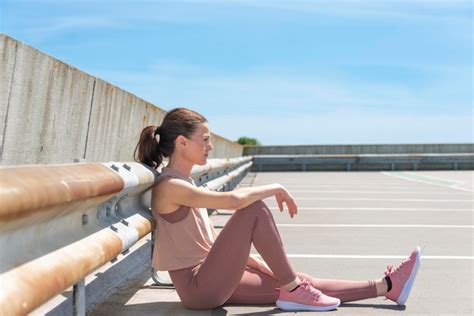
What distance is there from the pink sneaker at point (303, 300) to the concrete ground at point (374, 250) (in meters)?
0.06

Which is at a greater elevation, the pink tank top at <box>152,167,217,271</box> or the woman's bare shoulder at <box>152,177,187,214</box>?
the woman's bare shoulder at <box>152,177,187,214</box>

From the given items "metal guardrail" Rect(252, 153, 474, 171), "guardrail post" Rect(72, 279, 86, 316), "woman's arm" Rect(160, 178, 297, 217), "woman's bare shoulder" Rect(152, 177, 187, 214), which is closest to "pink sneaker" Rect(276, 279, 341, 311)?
"woman's arm" Rect(160, 178, 297, 217)

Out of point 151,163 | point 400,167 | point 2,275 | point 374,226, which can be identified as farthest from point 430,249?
point 400,167

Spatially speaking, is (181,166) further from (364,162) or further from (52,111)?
(364,162)

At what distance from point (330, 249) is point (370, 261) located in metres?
0.69

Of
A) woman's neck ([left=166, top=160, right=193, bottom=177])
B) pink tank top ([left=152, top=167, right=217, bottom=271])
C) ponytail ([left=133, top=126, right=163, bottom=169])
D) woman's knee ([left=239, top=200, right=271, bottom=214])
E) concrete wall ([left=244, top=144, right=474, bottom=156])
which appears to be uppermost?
concrete wall ([left=244, top=144, right=474, bottom=156])

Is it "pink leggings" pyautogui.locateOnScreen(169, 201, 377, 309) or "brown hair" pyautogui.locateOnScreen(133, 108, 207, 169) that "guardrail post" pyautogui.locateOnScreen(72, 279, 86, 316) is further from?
"brown hair" pyautogui.locateOnScreen(133, 108, 207, 169)

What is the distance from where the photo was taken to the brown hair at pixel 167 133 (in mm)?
3889

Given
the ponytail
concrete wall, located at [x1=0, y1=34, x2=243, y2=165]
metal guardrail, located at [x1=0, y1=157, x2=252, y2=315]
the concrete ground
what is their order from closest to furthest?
metal guardrail, located at [x1=0, y1=157, x2=252, y2=315], concrete wall, located at [x1=0, y1=34, x2=243, y2=165], the concrete ground, the ponytail

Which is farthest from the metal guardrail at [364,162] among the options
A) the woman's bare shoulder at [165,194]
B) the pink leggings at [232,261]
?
the pink leggings at [232,261]

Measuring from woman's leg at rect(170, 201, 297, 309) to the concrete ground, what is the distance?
0.14 metres

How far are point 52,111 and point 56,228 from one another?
157 centimetres

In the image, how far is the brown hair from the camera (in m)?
3.89

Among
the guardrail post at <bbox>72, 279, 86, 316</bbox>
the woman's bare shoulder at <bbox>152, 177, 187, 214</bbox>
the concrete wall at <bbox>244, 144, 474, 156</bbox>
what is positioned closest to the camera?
the guardrail post at <bbox>72, 279, 86, 316</bbox>
